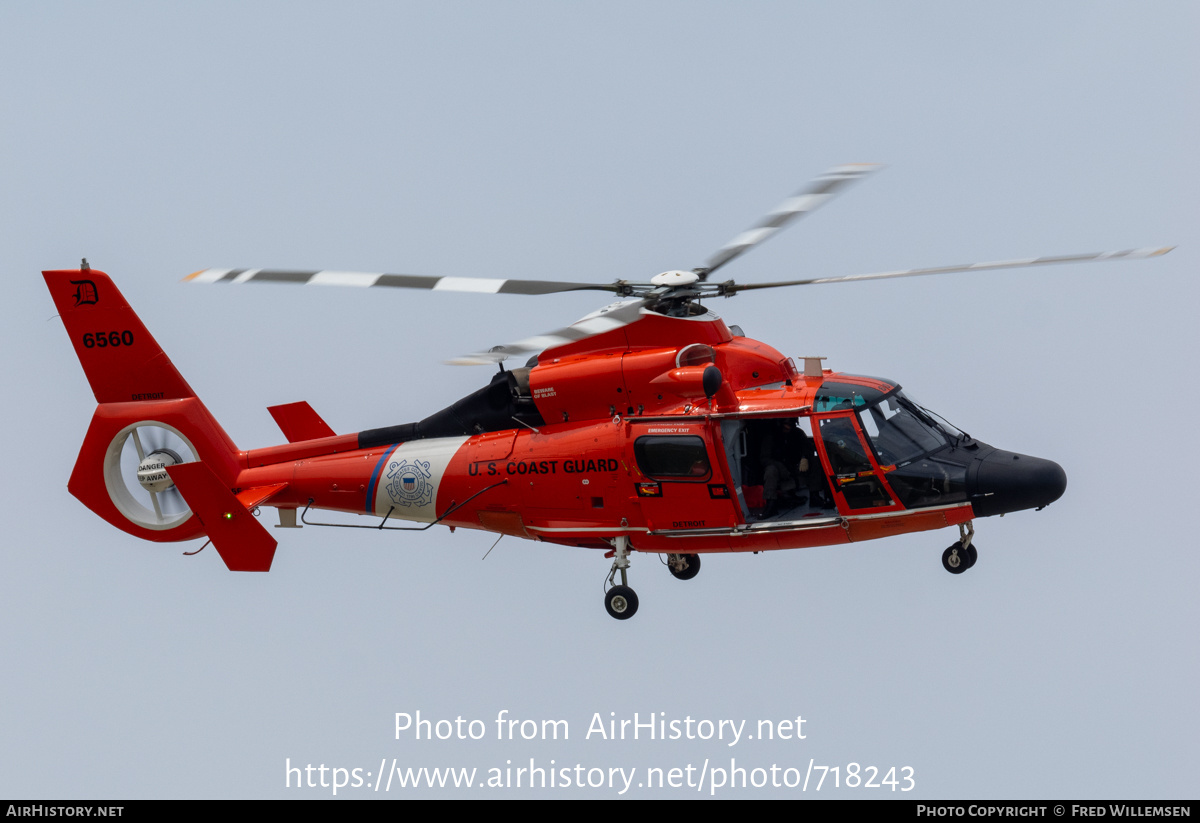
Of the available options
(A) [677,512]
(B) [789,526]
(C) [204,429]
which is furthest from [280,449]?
(B) [789,526]

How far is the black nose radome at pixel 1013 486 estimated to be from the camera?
13.0 m

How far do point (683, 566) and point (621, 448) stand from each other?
2.14 meters

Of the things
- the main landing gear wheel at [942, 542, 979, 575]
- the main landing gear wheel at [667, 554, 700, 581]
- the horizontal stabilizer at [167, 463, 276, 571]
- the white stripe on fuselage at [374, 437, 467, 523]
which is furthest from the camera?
the main landing gear wheel at [667, 554, 700, 581]

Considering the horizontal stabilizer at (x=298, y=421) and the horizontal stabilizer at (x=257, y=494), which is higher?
the horizontal stabilizer at (x=298, y=421)

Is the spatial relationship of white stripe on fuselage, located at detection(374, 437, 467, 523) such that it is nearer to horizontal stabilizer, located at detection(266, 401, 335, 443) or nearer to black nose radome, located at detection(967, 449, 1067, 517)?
horizontal stabilizer, located at detection(266, 401, 335, 443)

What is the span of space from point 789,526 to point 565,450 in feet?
7.53

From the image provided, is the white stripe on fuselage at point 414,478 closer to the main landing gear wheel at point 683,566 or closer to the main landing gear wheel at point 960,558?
the main landing gear wheel at point 683,566

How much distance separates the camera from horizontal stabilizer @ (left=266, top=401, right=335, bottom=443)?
1527 centimetres

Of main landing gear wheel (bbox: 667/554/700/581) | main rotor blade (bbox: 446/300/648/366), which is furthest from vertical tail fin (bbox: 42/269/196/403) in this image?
main landing gear wheel (bbox: 667/554/700/581)

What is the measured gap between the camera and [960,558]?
13.5 m

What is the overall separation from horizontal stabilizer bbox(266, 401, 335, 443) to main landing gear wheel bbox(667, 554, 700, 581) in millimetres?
3928

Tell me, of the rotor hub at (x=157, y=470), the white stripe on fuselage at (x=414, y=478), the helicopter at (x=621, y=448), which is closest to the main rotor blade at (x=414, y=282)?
the helicopter at (x=621, y=448)

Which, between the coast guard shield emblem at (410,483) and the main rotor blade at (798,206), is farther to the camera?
the coast guard shield emblem at (410,483)

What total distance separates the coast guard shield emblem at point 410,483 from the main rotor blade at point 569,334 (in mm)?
2469
